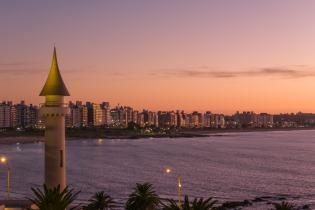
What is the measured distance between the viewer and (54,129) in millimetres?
31703

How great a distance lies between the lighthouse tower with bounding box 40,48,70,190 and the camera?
102ft

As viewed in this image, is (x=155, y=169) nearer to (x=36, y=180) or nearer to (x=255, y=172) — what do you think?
(x=255, y=172)

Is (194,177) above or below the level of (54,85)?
below

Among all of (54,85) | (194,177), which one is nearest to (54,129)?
(54,85)

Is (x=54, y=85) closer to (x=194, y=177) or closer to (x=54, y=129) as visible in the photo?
(x=54, y=129)

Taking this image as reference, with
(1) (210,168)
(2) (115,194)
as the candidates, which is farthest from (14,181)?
(1) (210,168)

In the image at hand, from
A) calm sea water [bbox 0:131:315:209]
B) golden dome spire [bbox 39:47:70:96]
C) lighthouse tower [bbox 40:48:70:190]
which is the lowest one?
calm sea water [bbox 0:131:315:209]

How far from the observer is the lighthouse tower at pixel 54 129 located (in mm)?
31078

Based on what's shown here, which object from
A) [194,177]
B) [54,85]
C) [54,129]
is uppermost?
[54,85]

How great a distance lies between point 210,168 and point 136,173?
16.3 m

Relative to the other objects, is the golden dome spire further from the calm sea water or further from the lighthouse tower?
the calm sea water

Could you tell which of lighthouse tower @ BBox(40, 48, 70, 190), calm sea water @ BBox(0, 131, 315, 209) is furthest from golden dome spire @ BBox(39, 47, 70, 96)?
calm sea water @ BBox(0, 131, 315, 209)

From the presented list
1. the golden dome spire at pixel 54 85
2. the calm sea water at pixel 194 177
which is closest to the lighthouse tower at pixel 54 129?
the golden dome spire at pixel 54 85

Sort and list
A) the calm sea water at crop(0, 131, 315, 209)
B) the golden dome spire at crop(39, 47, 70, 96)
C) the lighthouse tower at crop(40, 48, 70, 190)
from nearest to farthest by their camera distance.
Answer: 1. the lighthouse tower at crop(40, 48, 70, 190)
2. the golden dome spire at crop(39, 47, 70, 96)
3. the calm sea water at crop(0, 131, 315, 209)
